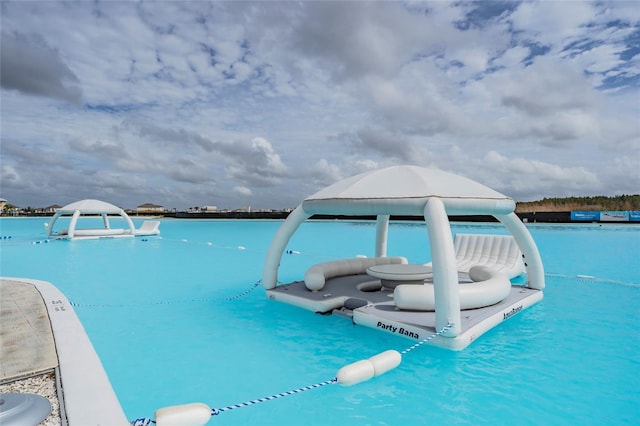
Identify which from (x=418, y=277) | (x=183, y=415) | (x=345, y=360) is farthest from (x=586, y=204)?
(x=183, y=415)

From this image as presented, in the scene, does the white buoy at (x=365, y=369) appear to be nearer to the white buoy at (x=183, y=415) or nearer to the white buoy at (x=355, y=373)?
the white buoy at (x=355, y=373)

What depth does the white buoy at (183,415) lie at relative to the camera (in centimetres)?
340

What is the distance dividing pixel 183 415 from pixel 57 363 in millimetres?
2591

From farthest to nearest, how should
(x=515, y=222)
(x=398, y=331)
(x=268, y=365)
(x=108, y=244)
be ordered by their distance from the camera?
(x=108, y=244) → (x=515, y=222) → (x=398, y=331) → (x=268, y=365)

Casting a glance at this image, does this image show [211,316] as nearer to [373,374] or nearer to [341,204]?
[341,204]

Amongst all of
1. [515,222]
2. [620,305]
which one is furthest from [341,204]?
[620,305]

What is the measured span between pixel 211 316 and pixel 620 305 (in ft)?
32.6

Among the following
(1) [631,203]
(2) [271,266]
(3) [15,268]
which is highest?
(1) [631,203]

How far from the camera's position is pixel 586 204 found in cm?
5244

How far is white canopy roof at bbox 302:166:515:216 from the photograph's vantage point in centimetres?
687

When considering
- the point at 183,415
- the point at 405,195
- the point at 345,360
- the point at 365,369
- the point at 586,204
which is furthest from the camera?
the point at 586,204

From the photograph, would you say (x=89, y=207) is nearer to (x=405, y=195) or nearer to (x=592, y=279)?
(x=405, y=195)

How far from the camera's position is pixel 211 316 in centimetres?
844

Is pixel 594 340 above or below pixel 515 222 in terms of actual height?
below
